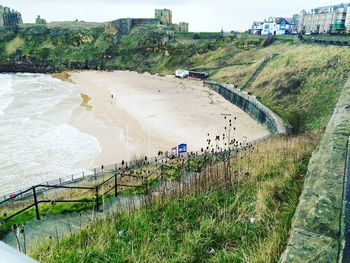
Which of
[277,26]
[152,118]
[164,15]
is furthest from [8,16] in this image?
[152,118]

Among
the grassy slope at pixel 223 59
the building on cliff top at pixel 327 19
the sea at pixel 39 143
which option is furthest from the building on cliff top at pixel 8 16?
the building on cliff top at pixel 327 19

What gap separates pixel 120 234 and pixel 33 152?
22632mm

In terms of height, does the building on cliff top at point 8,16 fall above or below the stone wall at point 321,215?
above

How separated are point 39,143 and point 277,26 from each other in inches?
3731

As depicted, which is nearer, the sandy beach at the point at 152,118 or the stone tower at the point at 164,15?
the sandy beach at the point at 152,118

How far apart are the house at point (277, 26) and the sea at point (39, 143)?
78302mm

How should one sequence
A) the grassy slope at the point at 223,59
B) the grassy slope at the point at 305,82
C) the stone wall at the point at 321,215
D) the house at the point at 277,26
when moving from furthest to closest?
the house at the point at 277,26 < the grassy slope at the point at 223,59 < the grassy slope at the point at 305,82 < the stone wall at the point at 321,215

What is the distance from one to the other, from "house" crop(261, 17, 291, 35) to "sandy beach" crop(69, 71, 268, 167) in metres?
54.2

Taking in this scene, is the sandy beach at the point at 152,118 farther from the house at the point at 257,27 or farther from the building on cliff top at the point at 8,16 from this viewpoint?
the building on cliff top at the point at 8,16

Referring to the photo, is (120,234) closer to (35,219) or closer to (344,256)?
(344,256)

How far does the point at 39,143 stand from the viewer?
27.4 metres

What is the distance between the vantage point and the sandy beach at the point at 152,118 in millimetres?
27969

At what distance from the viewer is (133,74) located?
79.4 metres

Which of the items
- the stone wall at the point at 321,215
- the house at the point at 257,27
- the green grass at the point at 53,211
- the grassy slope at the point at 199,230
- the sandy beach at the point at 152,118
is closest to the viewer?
the stone wall at the point at 321,215
